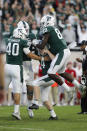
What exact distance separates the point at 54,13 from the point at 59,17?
243 mm

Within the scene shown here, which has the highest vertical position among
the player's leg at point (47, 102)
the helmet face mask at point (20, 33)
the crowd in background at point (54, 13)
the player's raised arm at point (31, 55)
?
the crowd in background at point (54, 13)

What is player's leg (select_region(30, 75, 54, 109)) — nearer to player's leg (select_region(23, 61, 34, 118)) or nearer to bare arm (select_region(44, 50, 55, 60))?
bare arm (select_region(44, 50, 55, 60))

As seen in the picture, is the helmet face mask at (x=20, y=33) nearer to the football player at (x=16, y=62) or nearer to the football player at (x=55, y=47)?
the football player at (x=16, y=62)

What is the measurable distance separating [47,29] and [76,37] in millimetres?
8430

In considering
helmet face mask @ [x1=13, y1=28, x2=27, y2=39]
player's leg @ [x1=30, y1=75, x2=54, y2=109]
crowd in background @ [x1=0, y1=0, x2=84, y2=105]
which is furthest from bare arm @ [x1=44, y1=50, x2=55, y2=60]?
Result: crowd in background @ [x1=0, y1=0, x2=84, y2=105]

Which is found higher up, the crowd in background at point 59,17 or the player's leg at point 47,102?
the crowd in background at point 59,17

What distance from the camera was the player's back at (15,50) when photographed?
33.7 feet

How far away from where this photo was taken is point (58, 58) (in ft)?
33.5

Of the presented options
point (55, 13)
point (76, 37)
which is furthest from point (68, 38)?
point (55, 13)

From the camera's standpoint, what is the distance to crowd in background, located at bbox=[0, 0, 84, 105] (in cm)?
1778

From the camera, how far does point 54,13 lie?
63.7ft

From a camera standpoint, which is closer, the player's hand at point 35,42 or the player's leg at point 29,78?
the player's hand at point 35,42

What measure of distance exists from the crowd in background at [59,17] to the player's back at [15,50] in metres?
6.57

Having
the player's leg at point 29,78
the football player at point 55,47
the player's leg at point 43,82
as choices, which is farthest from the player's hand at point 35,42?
the player's leg at point 43,82
